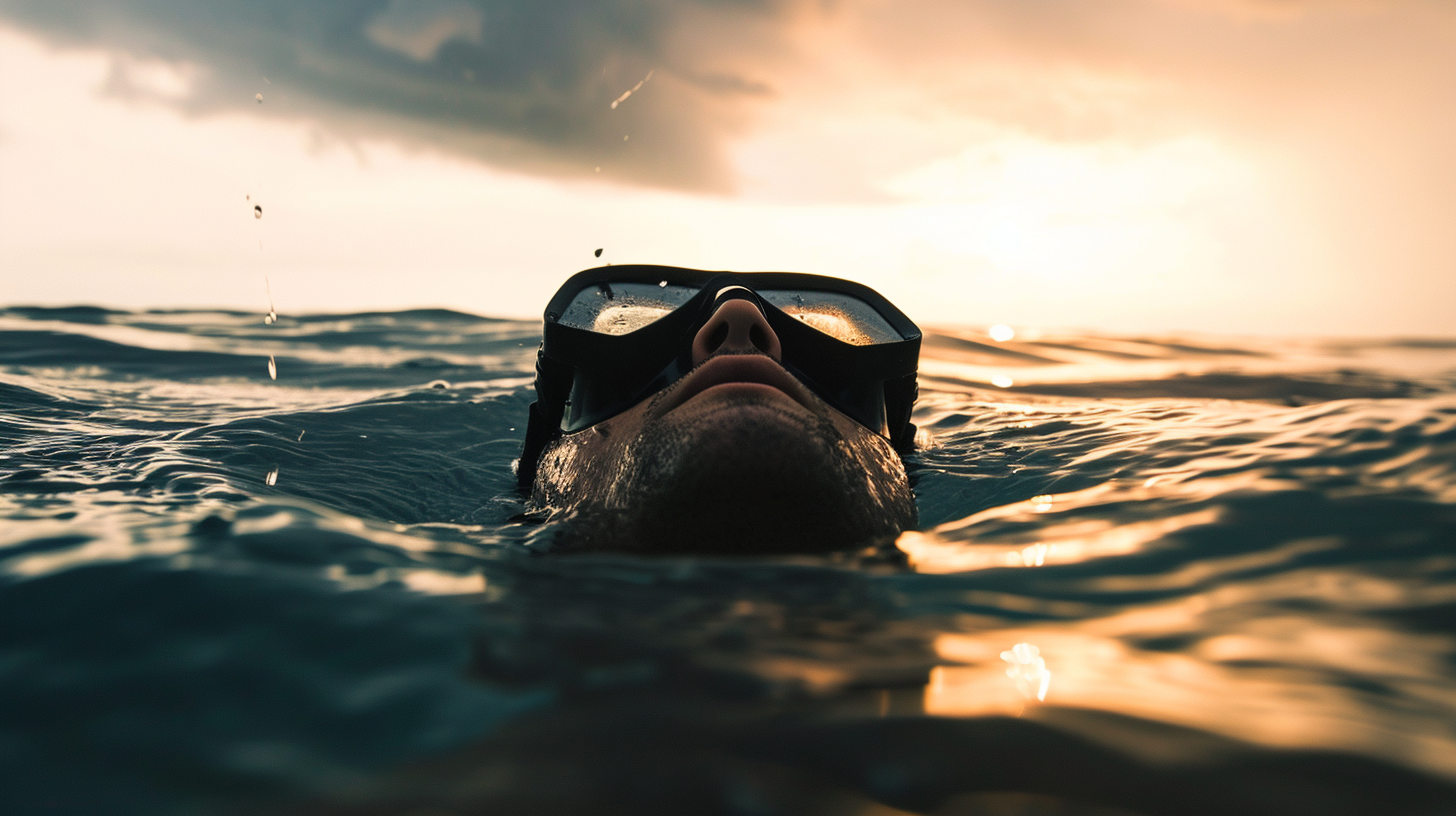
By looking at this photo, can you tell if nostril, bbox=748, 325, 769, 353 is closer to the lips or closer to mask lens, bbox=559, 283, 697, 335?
the lips

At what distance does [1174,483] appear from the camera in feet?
10.3

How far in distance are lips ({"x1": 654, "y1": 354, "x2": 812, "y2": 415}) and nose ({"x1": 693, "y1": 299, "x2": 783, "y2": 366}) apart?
119 millimetres

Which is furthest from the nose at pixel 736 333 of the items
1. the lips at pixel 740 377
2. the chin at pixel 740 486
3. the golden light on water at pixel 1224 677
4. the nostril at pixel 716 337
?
the golden light on water at pixel 1224 677

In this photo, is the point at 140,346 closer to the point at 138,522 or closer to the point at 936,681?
the point at 138,522

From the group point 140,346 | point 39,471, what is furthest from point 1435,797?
point 140,346

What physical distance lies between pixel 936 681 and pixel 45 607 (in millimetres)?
1780

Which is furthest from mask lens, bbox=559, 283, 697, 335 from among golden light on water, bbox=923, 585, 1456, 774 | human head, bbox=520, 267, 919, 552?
golden light on water, bbox=923, 585, 1456, 774

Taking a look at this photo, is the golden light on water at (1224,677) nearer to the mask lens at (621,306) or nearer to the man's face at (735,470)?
the man's face at (735,470)

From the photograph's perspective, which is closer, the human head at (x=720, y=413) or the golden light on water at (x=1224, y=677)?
the golden light on water at (x=1224, y=677)

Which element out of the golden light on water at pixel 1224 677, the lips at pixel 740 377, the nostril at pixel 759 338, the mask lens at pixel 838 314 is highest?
the mask lens at pixel 838 314

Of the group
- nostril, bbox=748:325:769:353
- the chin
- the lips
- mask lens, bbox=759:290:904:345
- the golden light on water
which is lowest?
the golden light on water

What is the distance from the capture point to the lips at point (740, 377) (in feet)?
7.47

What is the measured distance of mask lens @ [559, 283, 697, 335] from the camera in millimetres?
3238

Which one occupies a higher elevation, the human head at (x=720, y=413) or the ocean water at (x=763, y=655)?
the human head at (x=720, y=413)
